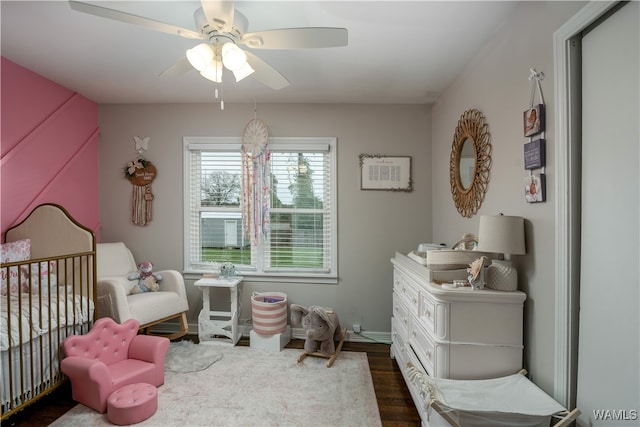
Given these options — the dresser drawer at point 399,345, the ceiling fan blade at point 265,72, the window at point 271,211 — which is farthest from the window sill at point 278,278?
the ceiling fan blade at point 265,72

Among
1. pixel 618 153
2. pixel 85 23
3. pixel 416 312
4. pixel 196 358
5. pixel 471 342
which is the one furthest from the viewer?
pixel 196 358

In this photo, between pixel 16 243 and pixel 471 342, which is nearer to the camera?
pixel 471 342

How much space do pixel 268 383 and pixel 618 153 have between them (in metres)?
2.47

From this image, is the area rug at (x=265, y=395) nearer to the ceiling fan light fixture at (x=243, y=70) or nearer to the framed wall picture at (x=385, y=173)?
the framed wall picture at (x=385, y=173)

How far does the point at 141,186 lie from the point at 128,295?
3.88 ft

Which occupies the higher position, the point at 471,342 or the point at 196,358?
the point at 471,342

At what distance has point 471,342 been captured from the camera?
5.50 feet

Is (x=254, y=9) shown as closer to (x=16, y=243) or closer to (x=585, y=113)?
(x=585, y=113)

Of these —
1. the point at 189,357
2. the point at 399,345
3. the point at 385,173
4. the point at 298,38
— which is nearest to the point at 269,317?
the point at 189,357

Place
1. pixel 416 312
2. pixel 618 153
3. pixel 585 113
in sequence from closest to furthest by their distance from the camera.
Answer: pixel 618 153
pixel 585 113
pixel 416 312

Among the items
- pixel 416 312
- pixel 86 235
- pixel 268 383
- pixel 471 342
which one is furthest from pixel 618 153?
pixel 86 235

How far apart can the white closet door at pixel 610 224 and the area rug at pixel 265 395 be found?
1.22 m

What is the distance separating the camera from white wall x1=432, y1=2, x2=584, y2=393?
1500mm

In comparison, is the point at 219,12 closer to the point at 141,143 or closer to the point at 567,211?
the point at 567,211
